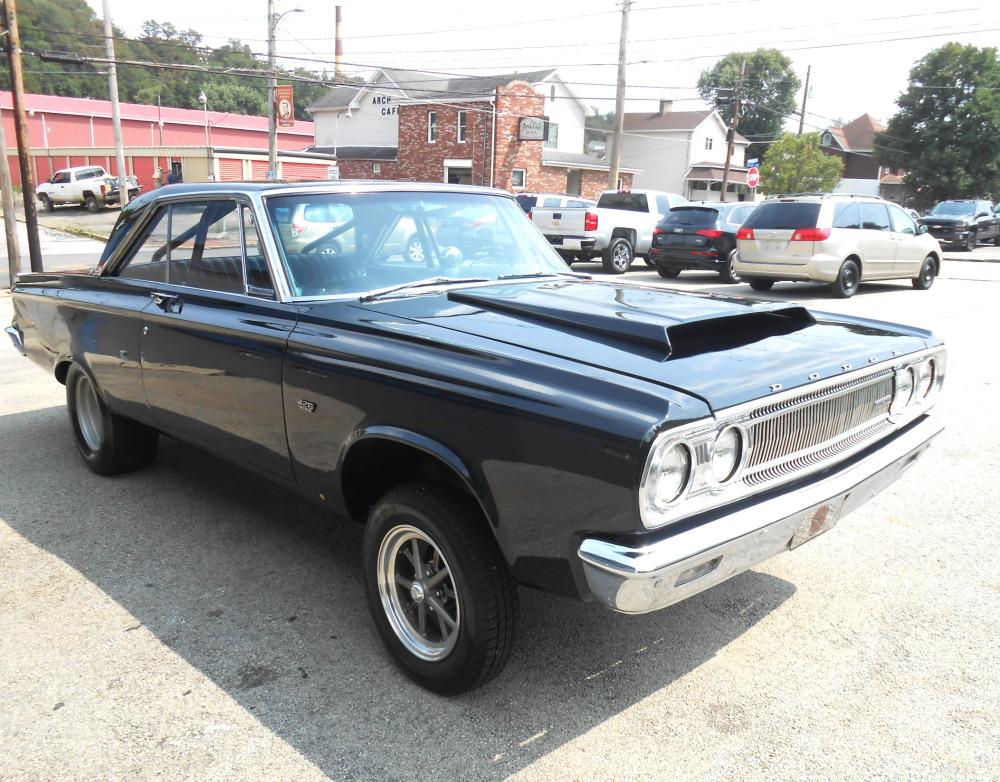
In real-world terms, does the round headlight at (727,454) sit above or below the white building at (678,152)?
below

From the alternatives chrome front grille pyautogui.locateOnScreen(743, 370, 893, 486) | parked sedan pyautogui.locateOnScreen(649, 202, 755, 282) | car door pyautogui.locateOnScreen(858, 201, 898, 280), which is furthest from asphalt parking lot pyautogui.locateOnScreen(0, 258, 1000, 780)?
parked sedan pyautogui.locateOnScreen(649, 202, 755, 282)

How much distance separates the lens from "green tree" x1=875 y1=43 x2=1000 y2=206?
1986 inches

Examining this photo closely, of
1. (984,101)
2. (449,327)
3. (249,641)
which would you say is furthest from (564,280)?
(984,101)

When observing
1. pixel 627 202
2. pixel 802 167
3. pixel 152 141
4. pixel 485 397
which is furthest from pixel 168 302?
pixel 152 141

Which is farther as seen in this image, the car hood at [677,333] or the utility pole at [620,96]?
the utility pole at [620,96]

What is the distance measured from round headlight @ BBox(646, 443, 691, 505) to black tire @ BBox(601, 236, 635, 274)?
16.1 meters

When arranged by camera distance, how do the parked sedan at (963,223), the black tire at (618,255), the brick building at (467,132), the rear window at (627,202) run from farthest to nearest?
the brick building at (467,132)
the parked sedan at (963,223)
the rear window at (627,202)
the black tire at (618,255)

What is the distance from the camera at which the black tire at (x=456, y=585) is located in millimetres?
2629

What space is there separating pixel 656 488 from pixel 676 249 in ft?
48.8

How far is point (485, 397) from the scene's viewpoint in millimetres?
2535

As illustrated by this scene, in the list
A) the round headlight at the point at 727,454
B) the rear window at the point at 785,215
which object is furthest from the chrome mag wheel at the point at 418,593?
the rear window at the point at 785,215

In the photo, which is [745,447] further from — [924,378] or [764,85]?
[764,85]

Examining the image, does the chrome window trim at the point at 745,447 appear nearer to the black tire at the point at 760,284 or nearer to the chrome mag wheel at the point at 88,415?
the chrome mag wheel at the point at 88,415

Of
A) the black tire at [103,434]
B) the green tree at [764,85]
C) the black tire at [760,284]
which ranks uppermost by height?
the green tree at [764,85]
